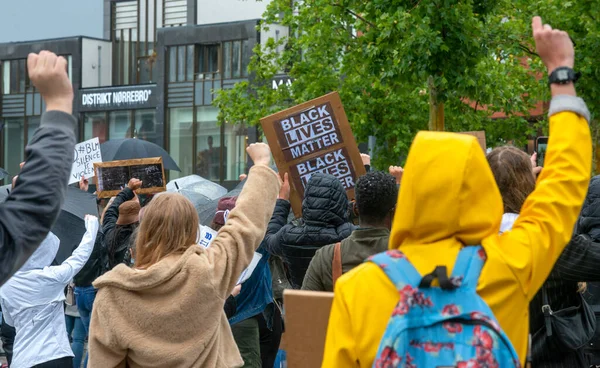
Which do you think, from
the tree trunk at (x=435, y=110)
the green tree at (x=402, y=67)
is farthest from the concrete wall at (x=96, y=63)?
the tree trunk at (x=435, y=110)

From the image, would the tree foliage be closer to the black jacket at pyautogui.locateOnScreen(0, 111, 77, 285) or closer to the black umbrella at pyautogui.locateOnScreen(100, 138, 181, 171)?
the black umbrella at pyautogui.locateOnScreen(100, 138, 181, 171)

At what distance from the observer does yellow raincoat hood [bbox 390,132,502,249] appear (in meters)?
2.83

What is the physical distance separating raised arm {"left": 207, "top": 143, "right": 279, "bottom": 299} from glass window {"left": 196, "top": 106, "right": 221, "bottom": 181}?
4782 centimetres

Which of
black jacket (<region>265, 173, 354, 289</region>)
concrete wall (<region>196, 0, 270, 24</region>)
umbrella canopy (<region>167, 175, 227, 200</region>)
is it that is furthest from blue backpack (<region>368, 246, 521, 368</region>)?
concrete wall (<region>196, 0, 270, 24</region>)

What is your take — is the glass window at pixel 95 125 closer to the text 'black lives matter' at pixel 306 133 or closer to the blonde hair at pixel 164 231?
the text 'black lives matter' at pixel 306 133

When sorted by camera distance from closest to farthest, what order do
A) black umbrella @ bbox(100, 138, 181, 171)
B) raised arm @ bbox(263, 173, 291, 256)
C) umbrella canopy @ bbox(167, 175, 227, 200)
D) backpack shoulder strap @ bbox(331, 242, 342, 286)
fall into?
backpack shoulder strap @ bbox(331, 242, 342, 286)
raised arm @ bbox(263, 173, 291, 256)
black umbrella @ bbox(100, 138, 181, 171)
umbrella canopy @ bbox(167, 175, 227, 200)

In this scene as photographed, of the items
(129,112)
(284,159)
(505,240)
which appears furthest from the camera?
(129,112)

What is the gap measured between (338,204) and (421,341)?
131 inches

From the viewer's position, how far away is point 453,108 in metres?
18.1

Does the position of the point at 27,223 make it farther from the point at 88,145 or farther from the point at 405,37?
the point at 405,37

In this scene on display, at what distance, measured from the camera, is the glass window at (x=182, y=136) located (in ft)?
174

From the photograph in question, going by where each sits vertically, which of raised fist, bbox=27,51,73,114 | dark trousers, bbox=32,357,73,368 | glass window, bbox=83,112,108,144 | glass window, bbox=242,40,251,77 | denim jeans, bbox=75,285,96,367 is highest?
glass window, bbox=242,40,251,77

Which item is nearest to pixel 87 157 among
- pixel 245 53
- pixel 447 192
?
pixel 447 192

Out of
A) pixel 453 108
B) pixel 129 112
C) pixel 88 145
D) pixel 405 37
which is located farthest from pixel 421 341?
pixel 129 112
